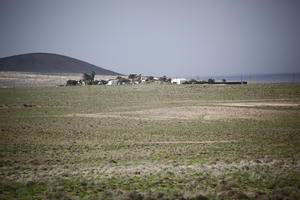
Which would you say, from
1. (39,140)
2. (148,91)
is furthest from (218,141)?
(148,91)

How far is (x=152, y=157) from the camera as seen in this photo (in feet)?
51.0

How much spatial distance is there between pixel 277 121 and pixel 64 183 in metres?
23.8

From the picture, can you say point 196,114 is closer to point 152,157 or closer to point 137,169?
point 152,157

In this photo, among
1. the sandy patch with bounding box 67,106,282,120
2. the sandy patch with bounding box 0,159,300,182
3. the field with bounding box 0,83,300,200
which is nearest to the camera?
the field with bounding box 0,83,300,200

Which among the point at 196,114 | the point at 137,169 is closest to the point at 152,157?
the point at 137,169

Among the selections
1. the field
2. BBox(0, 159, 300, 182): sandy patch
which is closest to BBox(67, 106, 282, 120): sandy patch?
the field

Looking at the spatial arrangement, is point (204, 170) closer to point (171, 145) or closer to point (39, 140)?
point (171, 145)

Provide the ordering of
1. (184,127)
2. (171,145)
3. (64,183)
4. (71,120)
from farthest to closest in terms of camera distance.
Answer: (71,120)
(184,127)
(171,145)
(64,183)

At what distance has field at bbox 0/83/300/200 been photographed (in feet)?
33.8

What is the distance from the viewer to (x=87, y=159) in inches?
608

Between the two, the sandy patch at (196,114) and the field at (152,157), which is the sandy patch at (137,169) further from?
the sandy patch at (196,114)

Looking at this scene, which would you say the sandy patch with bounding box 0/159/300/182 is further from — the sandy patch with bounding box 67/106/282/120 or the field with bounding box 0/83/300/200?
the sandy patch with bounding box 67/106/282/120

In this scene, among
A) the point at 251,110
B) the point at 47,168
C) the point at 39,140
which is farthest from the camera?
the point at 251,110

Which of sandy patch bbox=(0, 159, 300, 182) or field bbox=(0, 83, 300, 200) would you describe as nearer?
field bbox=(0, 83, 300, 200)
